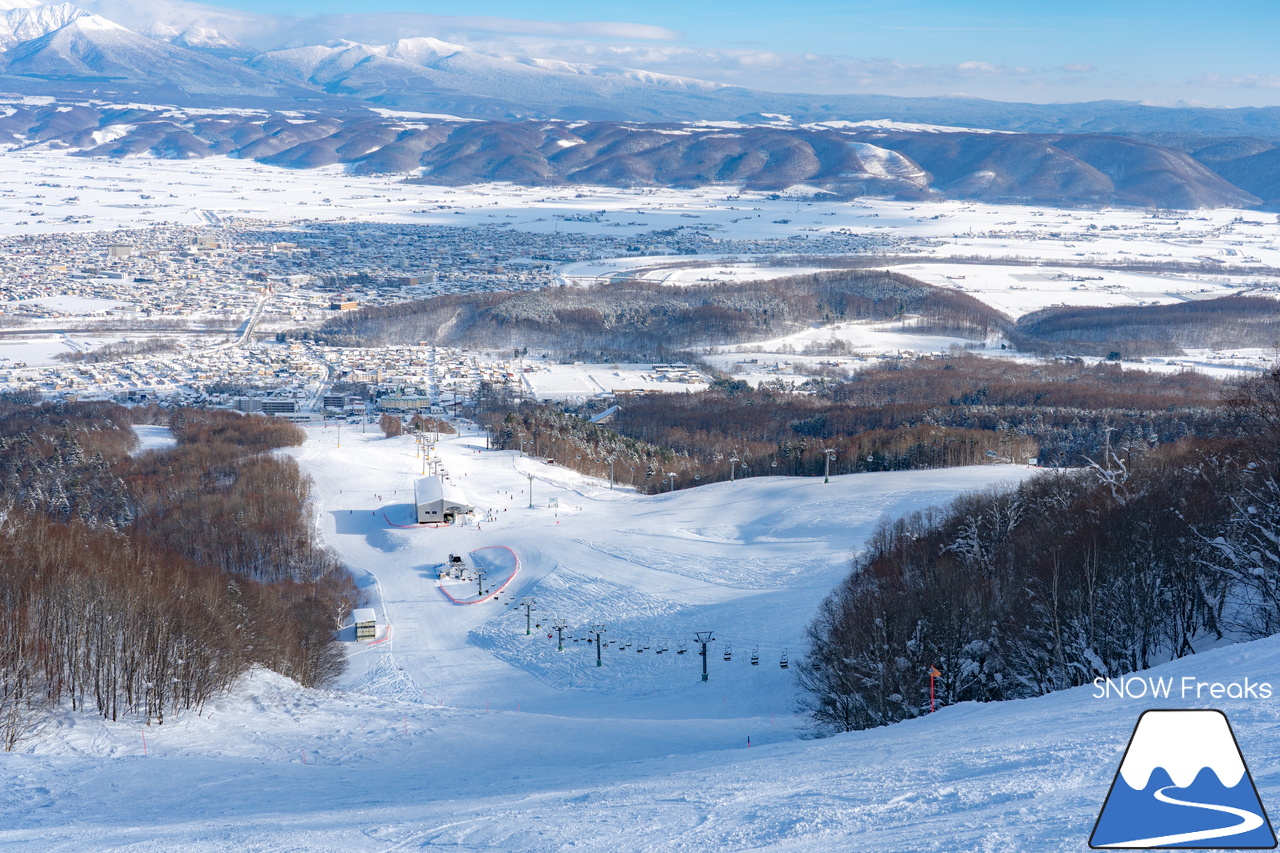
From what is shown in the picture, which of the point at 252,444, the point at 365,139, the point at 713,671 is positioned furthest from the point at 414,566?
the point at 365,139

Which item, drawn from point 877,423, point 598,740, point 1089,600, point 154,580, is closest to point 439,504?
point 154,580

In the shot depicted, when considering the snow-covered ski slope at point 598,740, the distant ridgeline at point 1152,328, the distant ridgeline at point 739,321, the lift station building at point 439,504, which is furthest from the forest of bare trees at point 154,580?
the distant ridgeline at point 1152,328

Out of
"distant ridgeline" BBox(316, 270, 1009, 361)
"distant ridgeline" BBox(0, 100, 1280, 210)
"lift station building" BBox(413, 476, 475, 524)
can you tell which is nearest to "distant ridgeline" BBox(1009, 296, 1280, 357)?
"distant ridgeline" BBox(316, 270, 1009, 361)

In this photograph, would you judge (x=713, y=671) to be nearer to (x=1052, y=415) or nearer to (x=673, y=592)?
(x=673, y=592)

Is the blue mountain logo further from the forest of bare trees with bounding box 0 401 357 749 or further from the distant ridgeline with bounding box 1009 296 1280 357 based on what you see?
the distant ridgeline with bounding box 1009 296 1280 357

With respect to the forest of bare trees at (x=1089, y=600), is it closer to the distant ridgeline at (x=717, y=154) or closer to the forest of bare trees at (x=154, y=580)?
the forest of bare trees at (x=154, y=580)

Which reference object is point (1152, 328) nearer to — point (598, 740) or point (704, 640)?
point (704, 640)
